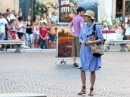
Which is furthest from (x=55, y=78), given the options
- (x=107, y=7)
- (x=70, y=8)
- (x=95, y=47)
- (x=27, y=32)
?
(x=107, y=7)

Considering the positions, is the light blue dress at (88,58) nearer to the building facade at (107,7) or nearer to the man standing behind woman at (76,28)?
the man standing behind woman at (76,28)

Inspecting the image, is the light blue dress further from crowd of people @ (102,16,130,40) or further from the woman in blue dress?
crowd of people @ (102,16,130,40)

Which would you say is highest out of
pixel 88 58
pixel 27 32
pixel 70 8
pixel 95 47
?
pixel 70 8

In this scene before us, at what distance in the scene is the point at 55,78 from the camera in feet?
48.6

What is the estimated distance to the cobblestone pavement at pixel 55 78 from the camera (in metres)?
12.4

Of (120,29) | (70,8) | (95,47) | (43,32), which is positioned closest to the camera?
(95,47)

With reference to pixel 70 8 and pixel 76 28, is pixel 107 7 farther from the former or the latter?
pixel 76 28

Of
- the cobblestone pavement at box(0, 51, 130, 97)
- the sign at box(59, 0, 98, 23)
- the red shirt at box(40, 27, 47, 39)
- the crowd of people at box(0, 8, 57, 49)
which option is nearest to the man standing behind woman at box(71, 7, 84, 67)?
the cobblestone pavement at box(0, 51, 130, 97)

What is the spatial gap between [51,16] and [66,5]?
13.6 m

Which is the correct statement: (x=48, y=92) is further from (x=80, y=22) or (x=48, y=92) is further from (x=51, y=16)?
(x=51, y=16)

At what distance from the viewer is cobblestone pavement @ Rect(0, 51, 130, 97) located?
12354 mm

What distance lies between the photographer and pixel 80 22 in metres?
17.6

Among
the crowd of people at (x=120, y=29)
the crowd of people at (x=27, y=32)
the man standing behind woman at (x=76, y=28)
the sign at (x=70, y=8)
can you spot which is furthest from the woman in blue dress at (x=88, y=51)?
the crowd of people at (x=120, y=29)

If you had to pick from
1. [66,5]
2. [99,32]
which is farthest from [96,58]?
[66,5]
